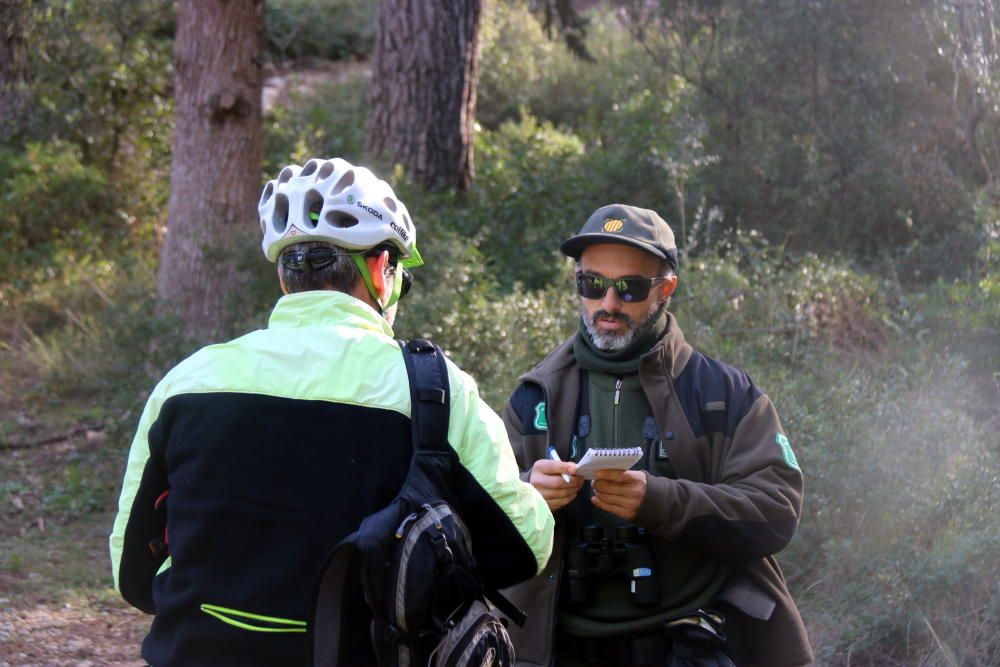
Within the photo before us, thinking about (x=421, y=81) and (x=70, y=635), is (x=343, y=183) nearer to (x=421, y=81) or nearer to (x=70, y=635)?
(x=70, y=635)

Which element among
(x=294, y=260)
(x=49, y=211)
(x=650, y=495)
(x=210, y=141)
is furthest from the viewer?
(x=49, y=211)

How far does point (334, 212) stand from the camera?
2707 mm

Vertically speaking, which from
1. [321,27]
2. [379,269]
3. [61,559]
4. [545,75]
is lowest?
[61,559]

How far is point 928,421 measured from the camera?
19.8 ft

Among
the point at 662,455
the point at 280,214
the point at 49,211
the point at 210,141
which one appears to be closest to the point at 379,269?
the point at 280,214

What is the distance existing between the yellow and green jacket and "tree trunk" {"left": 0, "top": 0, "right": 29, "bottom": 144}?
501 inches

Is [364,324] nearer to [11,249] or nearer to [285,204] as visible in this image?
[285,204]

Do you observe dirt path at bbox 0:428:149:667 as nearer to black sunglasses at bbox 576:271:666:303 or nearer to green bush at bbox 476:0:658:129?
black sunglasses at bbox 576:271:666:303

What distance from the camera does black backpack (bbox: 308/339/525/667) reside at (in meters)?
2.35

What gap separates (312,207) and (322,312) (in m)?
0.31

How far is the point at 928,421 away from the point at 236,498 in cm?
453

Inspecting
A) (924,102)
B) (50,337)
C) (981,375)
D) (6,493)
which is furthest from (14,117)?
(981,375)

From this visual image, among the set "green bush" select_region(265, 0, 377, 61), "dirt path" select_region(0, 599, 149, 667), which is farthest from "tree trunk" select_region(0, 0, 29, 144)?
"dirt path" select_region(0, 599, 149, 667)

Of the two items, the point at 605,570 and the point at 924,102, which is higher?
the point at 924,102
